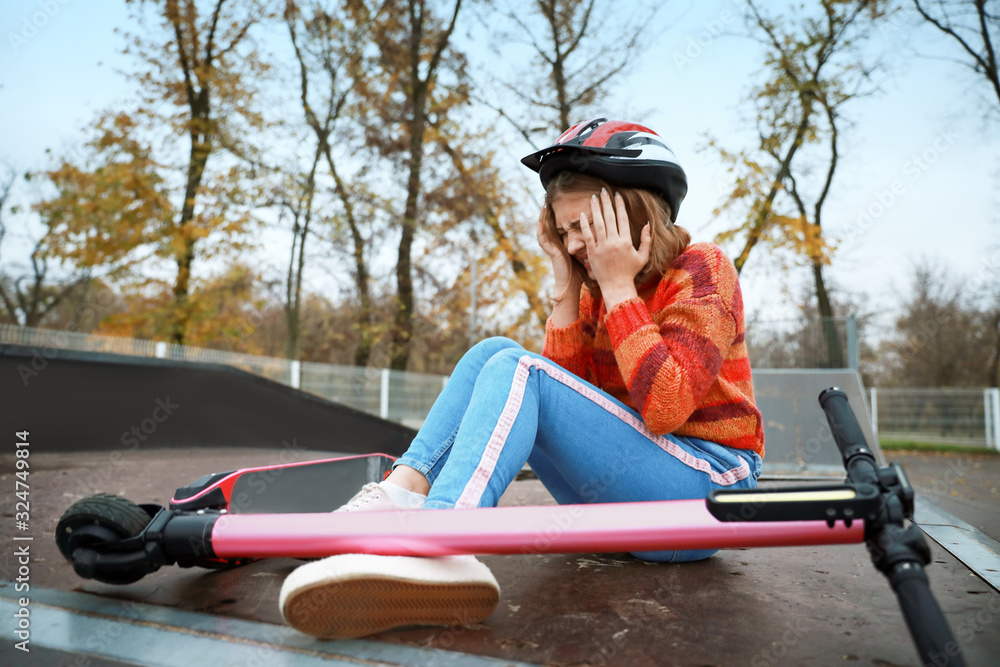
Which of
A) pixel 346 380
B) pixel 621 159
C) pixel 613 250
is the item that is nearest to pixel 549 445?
pixel 613 250

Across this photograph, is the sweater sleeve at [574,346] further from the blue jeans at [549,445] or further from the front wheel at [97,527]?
the front wheel at [97,527]

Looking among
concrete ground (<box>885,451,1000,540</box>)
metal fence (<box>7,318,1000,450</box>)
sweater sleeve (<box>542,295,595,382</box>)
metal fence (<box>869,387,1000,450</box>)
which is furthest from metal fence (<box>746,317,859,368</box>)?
sweater sleeve (<box>542,295,595,382</box>)

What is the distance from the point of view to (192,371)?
4.24 meters

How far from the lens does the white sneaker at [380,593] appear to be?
0.87 m

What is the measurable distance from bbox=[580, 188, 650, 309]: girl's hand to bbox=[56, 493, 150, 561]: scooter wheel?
38.3 inches

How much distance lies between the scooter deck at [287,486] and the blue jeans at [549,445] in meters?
0.37

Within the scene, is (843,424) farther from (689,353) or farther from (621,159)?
(621,159)

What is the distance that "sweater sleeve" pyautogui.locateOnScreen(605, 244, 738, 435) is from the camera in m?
1.16

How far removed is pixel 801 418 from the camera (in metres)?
6.49

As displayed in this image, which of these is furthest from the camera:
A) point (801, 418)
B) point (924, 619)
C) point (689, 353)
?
point (801, 418)

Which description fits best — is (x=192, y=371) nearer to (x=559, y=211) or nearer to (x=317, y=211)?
(x=559, y=211)

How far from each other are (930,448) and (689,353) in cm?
1270

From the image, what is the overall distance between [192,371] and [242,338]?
6.63 metres

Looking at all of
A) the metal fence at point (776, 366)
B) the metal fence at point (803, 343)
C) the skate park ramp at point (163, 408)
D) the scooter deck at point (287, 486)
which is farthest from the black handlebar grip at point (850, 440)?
the metal fence at point (803, 343)
